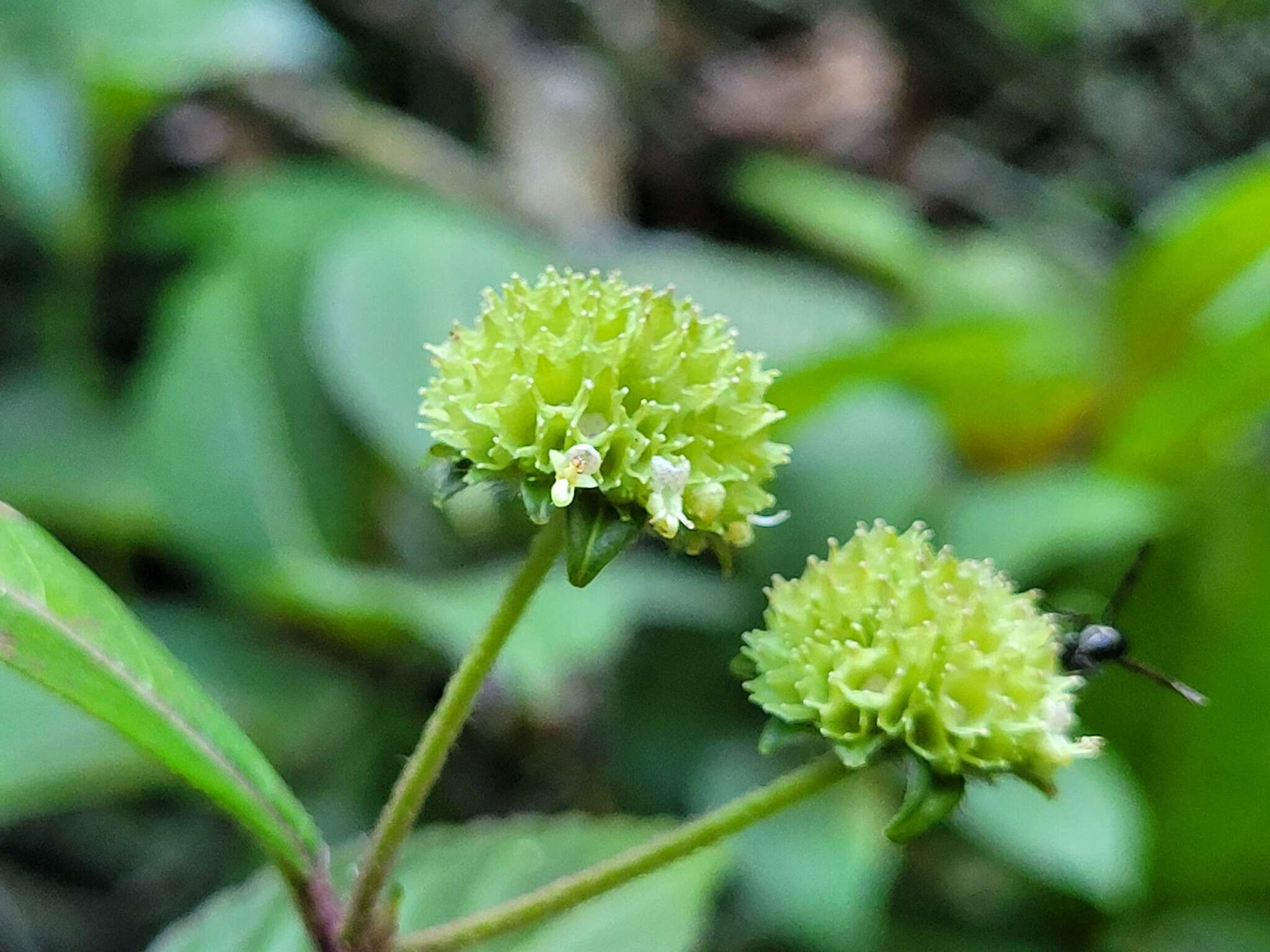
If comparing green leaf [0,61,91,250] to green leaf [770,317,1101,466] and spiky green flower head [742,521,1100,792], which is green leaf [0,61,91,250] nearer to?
green leaf [770,317,1101,466]

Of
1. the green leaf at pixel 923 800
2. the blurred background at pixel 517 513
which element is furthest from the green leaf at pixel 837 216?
the green leaf at pixel 923 800

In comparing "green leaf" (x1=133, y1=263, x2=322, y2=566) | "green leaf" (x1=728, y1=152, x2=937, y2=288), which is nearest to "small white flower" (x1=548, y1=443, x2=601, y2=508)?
"green leaf" (x1=133, y1=263, x2=322, y2=566)

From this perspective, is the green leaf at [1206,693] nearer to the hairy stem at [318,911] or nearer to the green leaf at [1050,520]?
the green leaf at [1050,520]

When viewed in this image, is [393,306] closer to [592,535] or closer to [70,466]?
[70,466]

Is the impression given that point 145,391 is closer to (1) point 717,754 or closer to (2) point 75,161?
(2) point 75,161

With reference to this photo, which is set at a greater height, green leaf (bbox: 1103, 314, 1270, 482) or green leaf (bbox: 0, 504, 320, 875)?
green leaf (bbox: 1103, 314, 1270, 482)

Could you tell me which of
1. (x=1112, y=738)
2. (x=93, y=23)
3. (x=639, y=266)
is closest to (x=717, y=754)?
(x=1112, y=738)

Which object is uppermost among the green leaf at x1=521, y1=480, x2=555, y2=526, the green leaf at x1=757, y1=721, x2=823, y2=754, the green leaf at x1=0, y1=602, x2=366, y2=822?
the green leaf at x1=521, y1=480, x2=555, y2=526

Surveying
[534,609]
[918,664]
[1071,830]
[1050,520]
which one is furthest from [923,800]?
[1050,520]

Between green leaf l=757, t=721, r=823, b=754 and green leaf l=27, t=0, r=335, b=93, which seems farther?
green leaf l=27, t=0, r=335, b=93
